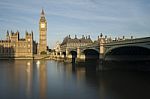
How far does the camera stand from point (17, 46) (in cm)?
13488

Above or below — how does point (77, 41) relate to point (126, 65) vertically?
above

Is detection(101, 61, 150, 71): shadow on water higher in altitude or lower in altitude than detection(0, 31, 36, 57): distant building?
lower

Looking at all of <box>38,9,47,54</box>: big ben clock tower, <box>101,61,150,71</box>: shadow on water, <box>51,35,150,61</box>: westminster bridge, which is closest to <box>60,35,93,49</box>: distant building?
<box>38,9,47,54</box>: big ben clock tower

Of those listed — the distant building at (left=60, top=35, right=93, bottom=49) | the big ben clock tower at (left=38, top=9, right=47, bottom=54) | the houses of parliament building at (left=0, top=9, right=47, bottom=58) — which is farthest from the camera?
the big ben clock tower at (left=38, top=9, right=47, bottom=54)

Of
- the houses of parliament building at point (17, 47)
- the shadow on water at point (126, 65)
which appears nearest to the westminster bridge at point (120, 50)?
the shadow on water at point (126, 65)

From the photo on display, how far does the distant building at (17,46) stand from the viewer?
132 m

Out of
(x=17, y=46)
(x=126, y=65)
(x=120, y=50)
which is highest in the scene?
(x=17, y=46)

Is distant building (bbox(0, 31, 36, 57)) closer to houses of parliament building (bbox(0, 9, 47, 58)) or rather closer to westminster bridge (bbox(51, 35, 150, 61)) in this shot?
houses of parliament building (bbox(0, 9, 47, 58))

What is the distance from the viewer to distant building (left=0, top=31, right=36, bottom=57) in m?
132

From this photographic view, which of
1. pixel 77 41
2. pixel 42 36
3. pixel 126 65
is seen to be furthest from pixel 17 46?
pixel 126 65

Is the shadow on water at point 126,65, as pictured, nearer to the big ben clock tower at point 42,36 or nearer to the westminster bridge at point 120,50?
the westminster bridge at point 120,50

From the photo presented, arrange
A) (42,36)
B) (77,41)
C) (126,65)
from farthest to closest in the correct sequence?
(42,36), (77,41), (126,65)

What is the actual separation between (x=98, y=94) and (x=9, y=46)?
11432 centimetres

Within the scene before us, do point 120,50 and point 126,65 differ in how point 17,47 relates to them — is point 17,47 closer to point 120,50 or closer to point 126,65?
point 126,65
